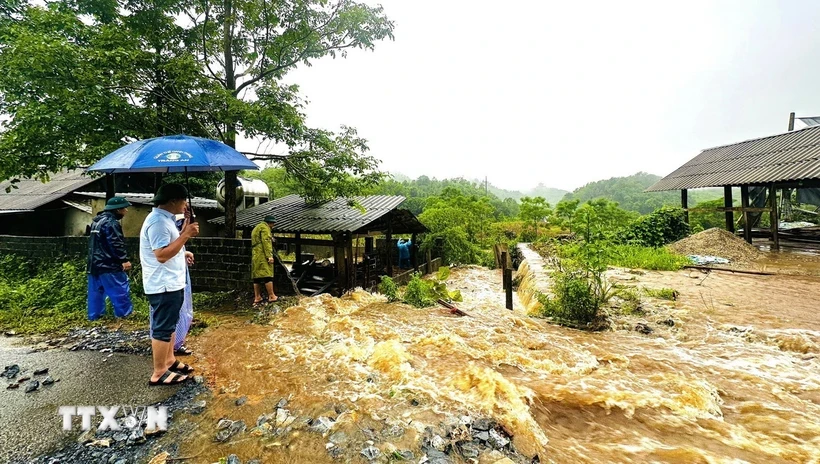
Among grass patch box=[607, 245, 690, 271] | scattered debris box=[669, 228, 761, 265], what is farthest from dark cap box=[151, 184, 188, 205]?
scattered debris box=[669, 228, 761, 265]

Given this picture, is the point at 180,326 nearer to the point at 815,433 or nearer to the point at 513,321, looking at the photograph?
the point at 513,321

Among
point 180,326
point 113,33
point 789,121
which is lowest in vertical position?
point 180,326

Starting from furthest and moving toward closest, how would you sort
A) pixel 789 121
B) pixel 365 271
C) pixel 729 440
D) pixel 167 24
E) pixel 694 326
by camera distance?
pixel 789 121 → pixel 365 271 → pixel 167 24 → pixel 694 326 → pixel 729 440

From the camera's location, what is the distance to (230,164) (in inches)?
187

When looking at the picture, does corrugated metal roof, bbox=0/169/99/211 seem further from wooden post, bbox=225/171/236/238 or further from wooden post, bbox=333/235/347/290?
wooden post, bbox=333/235/347/290

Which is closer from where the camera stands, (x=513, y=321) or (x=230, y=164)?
(x=230, y=164)

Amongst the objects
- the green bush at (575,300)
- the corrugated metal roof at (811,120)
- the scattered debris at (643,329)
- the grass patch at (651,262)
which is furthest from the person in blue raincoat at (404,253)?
the corrugated metal roof at (811,120)

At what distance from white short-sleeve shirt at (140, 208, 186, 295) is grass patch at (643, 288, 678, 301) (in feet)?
30.7

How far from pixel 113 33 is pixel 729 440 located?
39.8 feet

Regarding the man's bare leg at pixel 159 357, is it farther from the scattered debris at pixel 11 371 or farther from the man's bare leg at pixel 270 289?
the man's bare leg at pixel 270 289

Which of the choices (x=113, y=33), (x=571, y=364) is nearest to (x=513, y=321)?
(x=571, y=364)

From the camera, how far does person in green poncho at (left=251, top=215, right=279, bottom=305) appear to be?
7.35 metres

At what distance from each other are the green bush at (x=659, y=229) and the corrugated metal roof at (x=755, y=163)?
1557 mm
